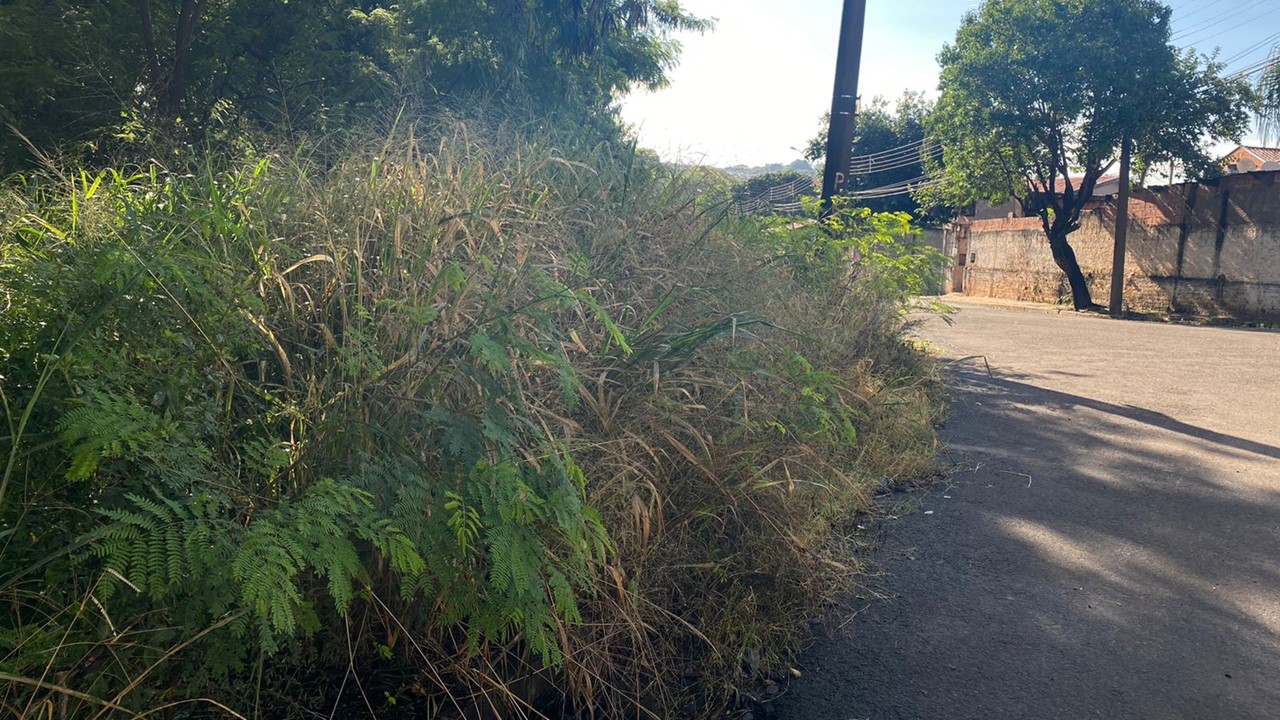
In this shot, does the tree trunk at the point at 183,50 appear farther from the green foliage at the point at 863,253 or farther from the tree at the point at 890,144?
the tree at the point at 890,144

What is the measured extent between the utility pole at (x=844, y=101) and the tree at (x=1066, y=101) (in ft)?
47.1

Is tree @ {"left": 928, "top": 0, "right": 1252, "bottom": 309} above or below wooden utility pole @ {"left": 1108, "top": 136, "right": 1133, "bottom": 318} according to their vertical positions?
above

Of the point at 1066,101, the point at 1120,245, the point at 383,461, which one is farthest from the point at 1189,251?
the point at 383,461

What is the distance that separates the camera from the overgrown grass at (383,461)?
2180 mm

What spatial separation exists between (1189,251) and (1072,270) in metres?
3.07

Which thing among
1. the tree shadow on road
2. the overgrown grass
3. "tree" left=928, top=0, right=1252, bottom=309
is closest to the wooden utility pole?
"tree" left=928, top=0, right=1252, bottom=309

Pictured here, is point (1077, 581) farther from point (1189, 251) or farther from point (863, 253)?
point (1189, 251)

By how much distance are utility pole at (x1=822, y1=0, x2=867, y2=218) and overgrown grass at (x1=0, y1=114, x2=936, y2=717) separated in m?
6.17

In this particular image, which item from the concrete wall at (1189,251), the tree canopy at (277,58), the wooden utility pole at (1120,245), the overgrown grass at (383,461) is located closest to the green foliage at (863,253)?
the tree canopy at (277,58)

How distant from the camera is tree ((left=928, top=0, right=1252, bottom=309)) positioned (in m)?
21.1

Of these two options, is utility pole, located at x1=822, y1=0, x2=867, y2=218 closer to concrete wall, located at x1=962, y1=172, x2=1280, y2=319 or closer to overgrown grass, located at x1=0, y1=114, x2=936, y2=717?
overgrown grass, located at x1=0, y1=114, x2=936, y2=717

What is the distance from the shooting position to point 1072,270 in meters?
24.6

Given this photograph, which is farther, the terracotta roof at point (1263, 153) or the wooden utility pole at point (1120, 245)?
the terracotta roof at point (1263, 153)

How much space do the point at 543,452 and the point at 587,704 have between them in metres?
0.80
